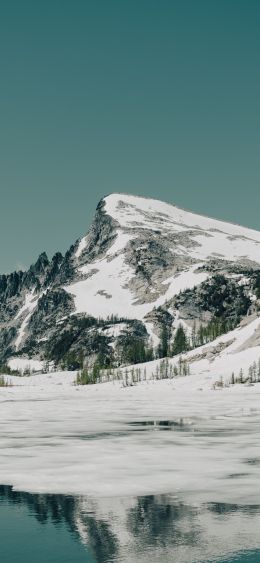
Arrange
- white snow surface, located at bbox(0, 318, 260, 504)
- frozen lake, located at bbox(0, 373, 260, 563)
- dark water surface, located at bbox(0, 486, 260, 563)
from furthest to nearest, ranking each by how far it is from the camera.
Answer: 1. white snow surface, located at bbox(0, 318, 260, 504)
2. frozen lake, located at bbox(0, 373, 260, 563)
3. dark water surface, located at bbox(0, 486, 260, 563)

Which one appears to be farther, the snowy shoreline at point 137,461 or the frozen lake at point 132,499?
the snowy shoreline at point 137,461

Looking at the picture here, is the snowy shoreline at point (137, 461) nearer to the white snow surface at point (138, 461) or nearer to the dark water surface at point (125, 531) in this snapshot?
the white snow surface at point (138, 461)

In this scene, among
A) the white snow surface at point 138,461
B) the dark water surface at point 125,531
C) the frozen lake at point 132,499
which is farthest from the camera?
the white snow surface at point 138,461

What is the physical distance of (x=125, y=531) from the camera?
62.8 feet

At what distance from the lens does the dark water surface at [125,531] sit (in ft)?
54.4

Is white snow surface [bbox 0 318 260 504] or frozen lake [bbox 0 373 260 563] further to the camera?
white snow surface [bbox 0 318 260 504]

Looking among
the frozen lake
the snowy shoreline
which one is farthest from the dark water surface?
the snowy shoreline

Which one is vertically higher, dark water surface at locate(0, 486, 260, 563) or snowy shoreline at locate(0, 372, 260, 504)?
dark water surface at locate(0, 486, 260, 563)

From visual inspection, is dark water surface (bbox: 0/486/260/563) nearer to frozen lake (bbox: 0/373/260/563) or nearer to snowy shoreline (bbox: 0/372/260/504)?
frozen lake (bbox: 0/373/260/563)

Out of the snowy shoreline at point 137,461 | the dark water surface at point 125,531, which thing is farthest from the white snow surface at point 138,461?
the dark water surface at point 125,531

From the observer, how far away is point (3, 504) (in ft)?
78.0

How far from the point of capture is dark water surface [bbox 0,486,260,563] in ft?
54.4

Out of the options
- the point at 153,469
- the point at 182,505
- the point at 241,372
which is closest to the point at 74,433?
the point at 153,469

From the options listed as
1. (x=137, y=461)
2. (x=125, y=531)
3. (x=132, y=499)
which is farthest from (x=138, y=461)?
(x=125, y=531)
